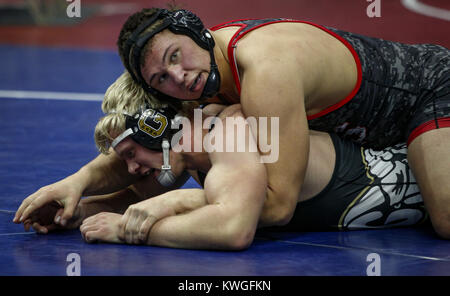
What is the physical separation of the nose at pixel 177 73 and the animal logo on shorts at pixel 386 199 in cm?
93

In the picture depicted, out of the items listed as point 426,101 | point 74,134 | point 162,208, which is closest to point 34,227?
point 162,208

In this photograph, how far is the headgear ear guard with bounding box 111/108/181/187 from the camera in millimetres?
3518

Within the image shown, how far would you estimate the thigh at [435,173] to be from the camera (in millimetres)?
3529

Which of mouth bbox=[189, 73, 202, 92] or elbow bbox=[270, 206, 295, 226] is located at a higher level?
mouth bbox=[189, 73, 202, 92]

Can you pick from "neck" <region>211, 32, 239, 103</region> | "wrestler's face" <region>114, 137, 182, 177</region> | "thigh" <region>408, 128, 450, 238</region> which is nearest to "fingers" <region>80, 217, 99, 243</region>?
"wrestler's face" <region>114, 137, 182, 177</region>

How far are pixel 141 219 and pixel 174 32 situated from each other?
0.80 meters

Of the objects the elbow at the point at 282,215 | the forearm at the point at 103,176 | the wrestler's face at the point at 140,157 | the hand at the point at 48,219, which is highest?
the wrestler's face at the point at 140,157

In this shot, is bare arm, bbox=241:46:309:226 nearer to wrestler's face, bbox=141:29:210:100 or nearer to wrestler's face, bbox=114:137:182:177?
wrestler's face, bbox=141:29:210:100

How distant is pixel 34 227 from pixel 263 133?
3.63ft

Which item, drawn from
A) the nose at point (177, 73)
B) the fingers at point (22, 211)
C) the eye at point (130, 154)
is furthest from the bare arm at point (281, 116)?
the fingers at point (22, 211)

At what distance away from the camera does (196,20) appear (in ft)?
11.8

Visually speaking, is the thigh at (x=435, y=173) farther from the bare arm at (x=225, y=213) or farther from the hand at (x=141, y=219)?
the hand at (x=141, y=219)

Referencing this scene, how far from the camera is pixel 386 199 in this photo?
3.71 metres
